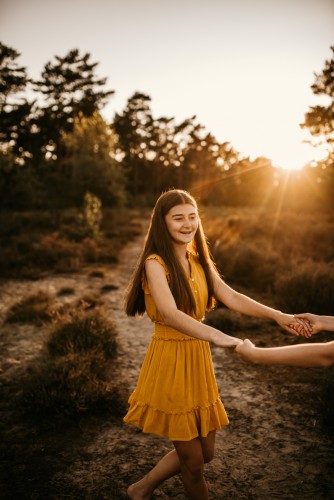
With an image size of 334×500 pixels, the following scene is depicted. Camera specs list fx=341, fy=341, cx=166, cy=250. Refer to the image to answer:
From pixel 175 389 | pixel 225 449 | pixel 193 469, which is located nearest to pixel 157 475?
pixel 193 469

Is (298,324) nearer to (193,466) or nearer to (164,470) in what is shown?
(193,466)

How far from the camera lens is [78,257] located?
11.5m

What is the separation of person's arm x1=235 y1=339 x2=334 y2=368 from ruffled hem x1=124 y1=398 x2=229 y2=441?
0.68 meters

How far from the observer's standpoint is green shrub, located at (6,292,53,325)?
6.42 meters

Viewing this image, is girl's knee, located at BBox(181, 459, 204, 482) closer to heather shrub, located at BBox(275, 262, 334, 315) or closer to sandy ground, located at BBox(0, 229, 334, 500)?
sandy ground, located at BBox(0, 229, 334, 500)

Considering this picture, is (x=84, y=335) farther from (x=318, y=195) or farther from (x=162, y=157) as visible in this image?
(x=162, y=157)

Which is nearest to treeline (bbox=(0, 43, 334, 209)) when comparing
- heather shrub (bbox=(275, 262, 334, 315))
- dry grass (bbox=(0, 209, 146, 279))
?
dry grass (bbox=(0, 209, 146, 279))

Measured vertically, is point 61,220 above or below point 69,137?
below

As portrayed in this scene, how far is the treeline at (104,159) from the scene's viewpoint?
2094cm

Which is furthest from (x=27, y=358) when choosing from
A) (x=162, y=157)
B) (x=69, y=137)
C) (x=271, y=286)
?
(x=162, y=157)

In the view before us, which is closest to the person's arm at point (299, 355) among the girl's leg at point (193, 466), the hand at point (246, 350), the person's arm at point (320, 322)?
the hand at point (246, 350)

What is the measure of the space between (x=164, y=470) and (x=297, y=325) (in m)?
1.27

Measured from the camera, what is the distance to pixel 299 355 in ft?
4.63

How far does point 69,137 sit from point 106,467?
2575cm
